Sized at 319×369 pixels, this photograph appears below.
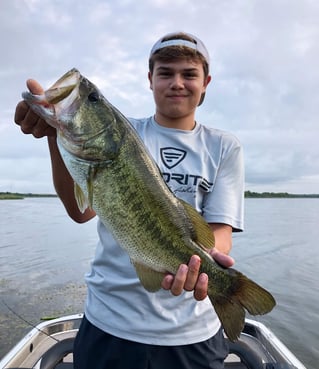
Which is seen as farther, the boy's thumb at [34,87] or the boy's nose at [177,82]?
the boy's nose at [177,82]

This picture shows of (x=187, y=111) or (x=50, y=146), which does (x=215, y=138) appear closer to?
(x=187, y=111)

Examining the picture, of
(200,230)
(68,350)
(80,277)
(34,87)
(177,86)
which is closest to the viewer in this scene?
(34,87)

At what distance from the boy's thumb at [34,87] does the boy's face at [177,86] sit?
110 centimetres

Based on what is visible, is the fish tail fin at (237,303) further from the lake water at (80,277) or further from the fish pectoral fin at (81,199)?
the lake water at (80,277)

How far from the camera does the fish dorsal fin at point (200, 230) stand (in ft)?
8.04

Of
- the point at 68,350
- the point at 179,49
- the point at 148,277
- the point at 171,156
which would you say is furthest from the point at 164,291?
the point at 68,350

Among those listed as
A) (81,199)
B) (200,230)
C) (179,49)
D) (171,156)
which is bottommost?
(200,230)

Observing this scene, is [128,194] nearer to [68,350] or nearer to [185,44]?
[185,44]

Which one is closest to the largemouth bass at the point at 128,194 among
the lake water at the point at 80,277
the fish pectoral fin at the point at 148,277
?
the fish pectoral fin at the point at 148,277

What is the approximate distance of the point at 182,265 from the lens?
7.52 feet

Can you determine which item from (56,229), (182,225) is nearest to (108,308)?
(182,225)

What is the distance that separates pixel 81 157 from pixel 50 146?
0.43 m

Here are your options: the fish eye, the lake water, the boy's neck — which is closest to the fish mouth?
the fish eye

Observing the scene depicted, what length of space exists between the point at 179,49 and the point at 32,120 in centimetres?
137
